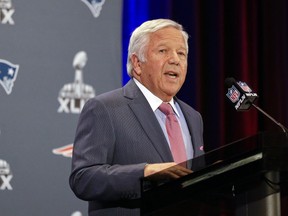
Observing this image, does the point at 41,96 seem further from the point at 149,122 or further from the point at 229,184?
the point at 229,184

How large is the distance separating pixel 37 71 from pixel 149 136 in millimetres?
1394

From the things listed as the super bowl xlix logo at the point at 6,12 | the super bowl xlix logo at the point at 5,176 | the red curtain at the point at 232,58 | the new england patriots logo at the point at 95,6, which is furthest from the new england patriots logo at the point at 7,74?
the red curtain at the point at 232,58

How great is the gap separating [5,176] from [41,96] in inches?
17.9

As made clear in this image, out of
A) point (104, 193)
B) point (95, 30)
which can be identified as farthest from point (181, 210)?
point (95, 30)

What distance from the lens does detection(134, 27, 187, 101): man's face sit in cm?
252

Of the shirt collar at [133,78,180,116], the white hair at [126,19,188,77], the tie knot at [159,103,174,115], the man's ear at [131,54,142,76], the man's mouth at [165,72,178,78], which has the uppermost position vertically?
the white hair at [126,19,188,77]

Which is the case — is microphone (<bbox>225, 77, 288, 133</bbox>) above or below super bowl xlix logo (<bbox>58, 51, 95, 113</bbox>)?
below

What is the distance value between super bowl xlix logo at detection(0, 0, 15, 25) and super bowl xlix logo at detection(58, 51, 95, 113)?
0.41 m

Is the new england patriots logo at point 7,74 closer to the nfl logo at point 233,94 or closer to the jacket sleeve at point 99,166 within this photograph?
the jacket sleeve at point 99,166

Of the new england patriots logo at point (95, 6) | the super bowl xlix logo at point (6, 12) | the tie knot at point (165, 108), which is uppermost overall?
the new england patriots logo at point (95, 6)

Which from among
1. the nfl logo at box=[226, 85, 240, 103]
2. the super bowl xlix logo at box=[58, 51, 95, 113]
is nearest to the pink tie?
the nfl logo at box=[226, 85, 240, 103]

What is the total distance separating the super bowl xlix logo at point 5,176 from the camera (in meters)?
3.43

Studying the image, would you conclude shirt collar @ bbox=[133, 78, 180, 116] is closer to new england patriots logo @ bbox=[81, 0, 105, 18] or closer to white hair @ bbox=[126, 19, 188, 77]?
white hair @ bbox=[126, 19, 188, 77]

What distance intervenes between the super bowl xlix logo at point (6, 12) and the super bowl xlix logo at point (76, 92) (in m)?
0.41
